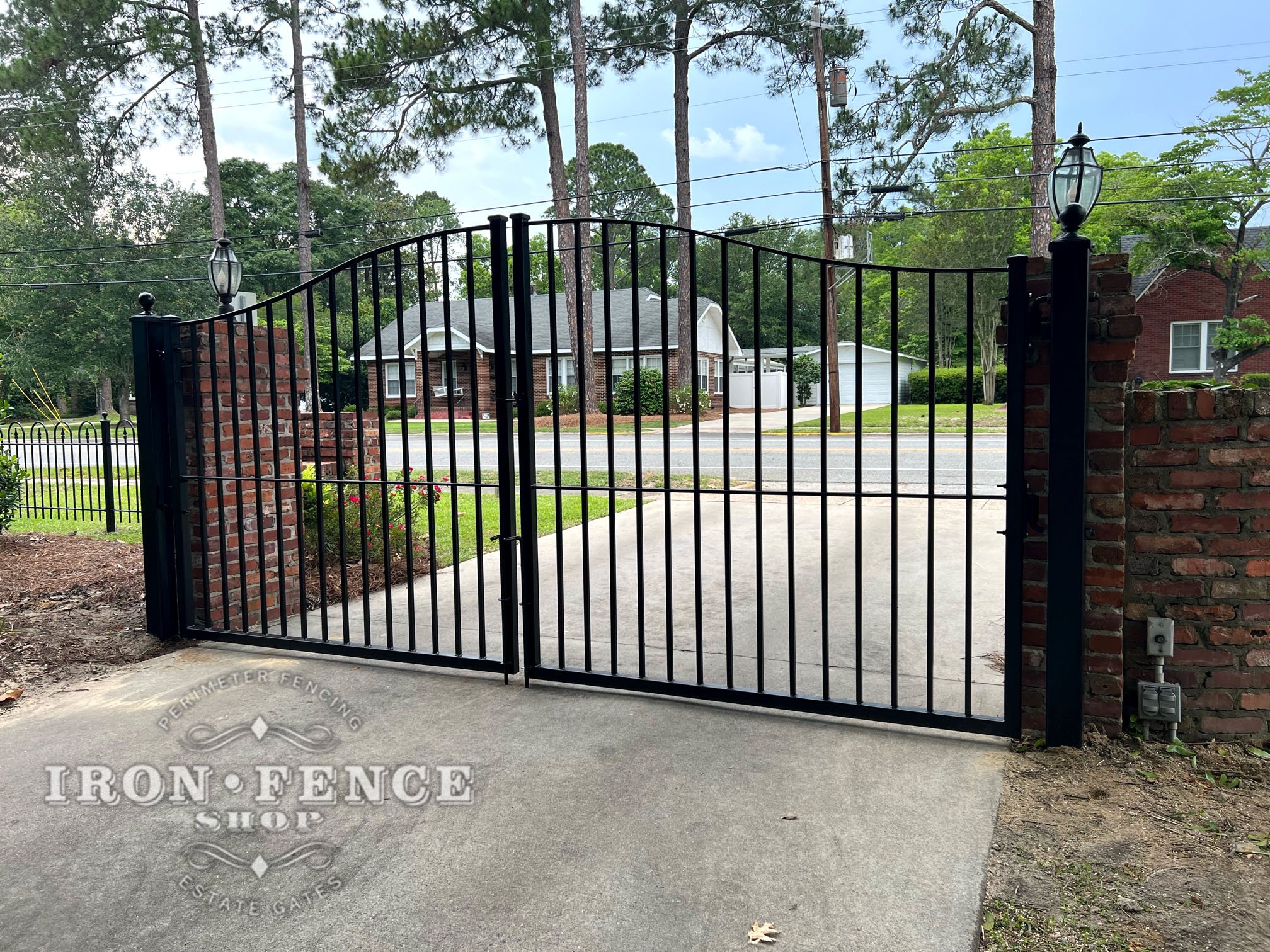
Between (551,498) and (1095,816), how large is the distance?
29.3ft

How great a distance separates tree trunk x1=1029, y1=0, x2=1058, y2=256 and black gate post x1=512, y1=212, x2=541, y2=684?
15816 mm

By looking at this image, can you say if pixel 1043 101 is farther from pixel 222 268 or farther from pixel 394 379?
pixel 394 379

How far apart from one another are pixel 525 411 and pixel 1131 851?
287 cm

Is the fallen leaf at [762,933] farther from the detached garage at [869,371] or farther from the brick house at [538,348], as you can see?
the detached garage at [869,371]

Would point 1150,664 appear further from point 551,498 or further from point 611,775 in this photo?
point 551,498

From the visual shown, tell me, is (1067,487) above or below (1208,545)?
above

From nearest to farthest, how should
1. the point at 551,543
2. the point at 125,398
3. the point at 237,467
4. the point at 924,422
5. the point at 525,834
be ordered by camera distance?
the point at 525,834, the point at 237,467, the point at 551,543, the point at 924,422, the point at 125,398

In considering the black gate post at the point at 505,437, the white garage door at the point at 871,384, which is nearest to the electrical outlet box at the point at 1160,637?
the black gate post at the point at 505,437

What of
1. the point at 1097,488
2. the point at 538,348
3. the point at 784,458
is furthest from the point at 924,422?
the point at 1097,488

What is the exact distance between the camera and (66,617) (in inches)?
209

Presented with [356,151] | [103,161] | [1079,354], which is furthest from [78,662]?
[103,161]

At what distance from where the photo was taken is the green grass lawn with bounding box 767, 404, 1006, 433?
745 inches

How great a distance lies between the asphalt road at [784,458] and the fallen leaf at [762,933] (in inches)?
313

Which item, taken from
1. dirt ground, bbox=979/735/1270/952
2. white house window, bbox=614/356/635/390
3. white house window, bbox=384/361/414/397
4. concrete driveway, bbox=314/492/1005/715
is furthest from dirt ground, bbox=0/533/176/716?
white house window, bbox=384/361/414/397
